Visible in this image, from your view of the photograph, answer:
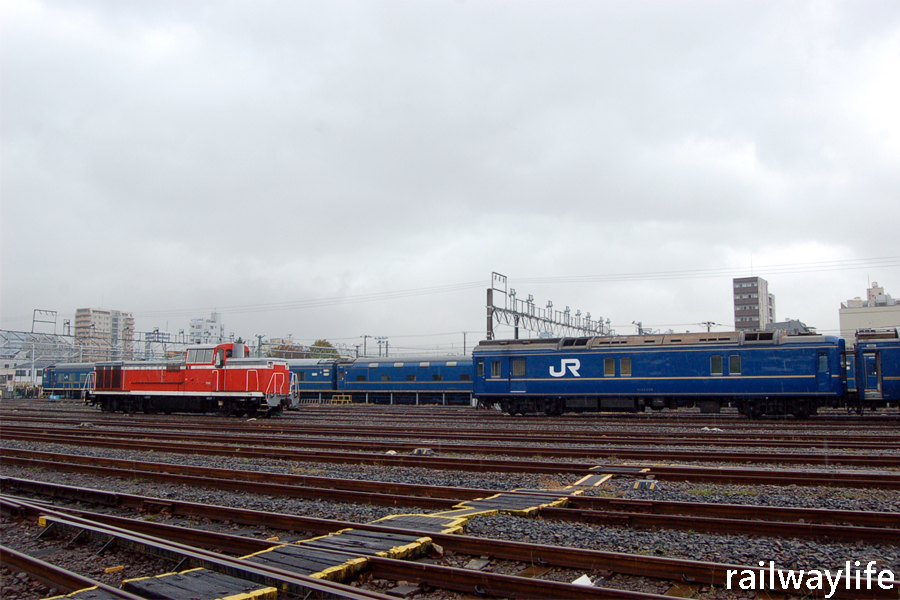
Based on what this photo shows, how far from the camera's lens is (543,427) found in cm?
2245

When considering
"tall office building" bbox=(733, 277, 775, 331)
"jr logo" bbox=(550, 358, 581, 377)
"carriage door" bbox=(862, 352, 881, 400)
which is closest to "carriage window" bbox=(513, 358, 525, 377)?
"jr logo" bbox=(550, 358, 581, 377)

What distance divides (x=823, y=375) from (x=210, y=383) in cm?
2640

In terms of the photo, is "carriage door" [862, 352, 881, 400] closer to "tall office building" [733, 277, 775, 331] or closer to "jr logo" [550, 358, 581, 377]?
"jr logo" [550, 358, 581, 377]

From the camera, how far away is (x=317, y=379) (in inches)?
1828

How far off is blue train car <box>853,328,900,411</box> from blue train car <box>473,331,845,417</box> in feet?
2.15

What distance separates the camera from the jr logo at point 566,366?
2723 cm

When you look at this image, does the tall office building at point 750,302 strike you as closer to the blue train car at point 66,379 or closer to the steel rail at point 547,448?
the blue train car at point 66,379

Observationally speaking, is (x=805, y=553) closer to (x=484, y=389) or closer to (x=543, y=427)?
(x=543, y=427)


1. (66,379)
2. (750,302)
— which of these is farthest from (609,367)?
(750,302)

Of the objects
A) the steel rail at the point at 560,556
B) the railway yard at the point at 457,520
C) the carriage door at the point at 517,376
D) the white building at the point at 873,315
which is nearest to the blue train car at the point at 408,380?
the carriage door at the point at 517,376

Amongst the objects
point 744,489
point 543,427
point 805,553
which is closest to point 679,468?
point 744,489

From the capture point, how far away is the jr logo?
2723 centimetres

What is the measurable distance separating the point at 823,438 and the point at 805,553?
1258cm

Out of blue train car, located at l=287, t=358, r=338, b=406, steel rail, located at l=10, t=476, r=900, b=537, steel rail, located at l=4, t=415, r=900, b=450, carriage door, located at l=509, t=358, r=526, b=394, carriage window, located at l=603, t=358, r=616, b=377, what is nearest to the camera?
steel rail, located at l=10, t=476, r=900, b=537
